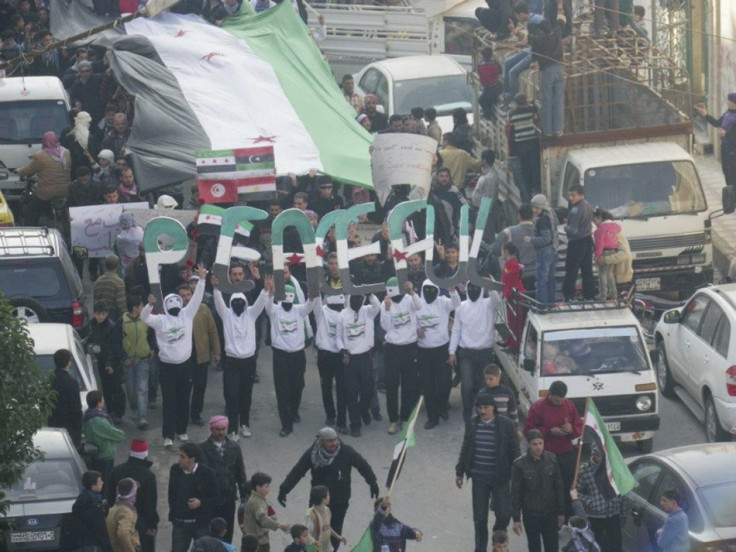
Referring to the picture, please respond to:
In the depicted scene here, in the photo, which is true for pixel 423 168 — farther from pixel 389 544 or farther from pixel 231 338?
pixel 389 544

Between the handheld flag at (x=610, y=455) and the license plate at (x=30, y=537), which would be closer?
the license plate at (x=30, y=537)

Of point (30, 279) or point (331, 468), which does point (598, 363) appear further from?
point (30, 279)

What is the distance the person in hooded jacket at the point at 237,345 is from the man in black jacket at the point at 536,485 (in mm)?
4352

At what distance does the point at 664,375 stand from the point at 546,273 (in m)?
1.77

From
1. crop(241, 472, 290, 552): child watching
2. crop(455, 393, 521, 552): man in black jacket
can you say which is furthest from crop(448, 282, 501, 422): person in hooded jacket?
crop(241, 472, 290, 552): child watching

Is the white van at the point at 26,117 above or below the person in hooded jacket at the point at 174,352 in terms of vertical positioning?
above

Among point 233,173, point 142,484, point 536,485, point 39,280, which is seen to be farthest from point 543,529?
point 233,173

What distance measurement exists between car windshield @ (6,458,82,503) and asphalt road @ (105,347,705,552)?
1.80 m

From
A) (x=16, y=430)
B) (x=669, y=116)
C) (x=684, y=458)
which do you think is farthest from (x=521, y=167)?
(x=16, y=430)

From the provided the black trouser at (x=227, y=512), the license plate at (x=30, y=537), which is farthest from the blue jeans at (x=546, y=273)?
the license plate at (x=30, y=537)

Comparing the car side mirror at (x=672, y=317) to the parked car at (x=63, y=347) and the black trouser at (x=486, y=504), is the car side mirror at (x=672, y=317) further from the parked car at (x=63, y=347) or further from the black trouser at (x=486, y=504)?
the parked car at (x=63, y=347)

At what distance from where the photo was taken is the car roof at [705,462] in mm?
14484

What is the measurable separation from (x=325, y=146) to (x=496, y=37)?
168 inches

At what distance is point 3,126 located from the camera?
24.8 meters
